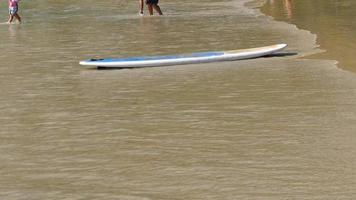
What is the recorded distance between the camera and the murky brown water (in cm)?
761

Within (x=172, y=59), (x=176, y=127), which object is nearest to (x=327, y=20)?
(x=172, y=59)

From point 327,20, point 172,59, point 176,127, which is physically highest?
point 176,127

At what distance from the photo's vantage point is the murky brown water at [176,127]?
7605 mm

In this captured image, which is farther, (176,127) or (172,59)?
(172,59)

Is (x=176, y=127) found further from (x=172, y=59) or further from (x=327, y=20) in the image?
(x=327, y=20)

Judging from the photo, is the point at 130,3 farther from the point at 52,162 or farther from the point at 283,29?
the point at 52,162

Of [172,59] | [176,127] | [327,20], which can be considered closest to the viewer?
[176,127]

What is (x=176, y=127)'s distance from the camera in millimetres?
10094

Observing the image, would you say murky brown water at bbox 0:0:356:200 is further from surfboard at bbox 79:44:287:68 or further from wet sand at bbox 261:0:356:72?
wet sand at bbox 261:0:356:72

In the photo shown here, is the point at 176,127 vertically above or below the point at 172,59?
above

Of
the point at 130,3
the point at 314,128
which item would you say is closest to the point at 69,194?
the point at 314,128

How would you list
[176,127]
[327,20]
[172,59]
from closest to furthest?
[176,127]
[172,59]
[327,20]

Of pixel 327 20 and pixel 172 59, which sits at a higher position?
pixel 172 59

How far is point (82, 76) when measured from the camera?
48.5 feet
